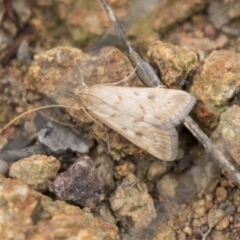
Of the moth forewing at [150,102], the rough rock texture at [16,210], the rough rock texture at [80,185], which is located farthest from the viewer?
the moth forewing at [150,102]

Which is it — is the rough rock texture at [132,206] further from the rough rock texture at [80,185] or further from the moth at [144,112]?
the moth at [144,112]

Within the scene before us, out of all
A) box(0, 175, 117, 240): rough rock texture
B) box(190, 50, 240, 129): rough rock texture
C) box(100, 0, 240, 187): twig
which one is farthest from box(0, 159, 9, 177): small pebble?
box(190, 50, 240, 129): rough rock texture

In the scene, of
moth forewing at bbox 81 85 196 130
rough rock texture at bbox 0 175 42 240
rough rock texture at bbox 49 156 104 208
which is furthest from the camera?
moth forewing at bbox 81 85 196 130

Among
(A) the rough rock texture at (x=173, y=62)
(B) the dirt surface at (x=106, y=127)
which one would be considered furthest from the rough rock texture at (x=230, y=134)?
(A) the rough rock texture at (x=173, y=62)

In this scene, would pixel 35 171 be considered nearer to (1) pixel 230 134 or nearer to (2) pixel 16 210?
(2) pixel 16 210

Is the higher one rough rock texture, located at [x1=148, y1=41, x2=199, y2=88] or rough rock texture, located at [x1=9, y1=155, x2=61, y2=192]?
rough rock texture, located at [x1=148, y1=41, x2=199, y2=88]

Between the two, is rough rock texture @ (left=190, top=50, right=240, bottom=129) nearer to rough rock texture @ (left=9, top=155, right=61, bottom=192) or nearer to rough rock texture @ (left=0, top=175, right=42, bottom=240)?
rough rock texture @ (left=9, top=155, right=61, bottom=192)

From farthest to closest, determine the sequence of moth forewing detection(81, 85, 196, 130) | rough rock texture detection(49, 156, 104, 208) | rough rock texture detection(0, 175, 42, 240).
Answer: moth forewing detection(81, 85, 196, 130), rough rock texture detection(49, 156, 104, 208), rough rock texture detection(0, 175, 42, 240)
